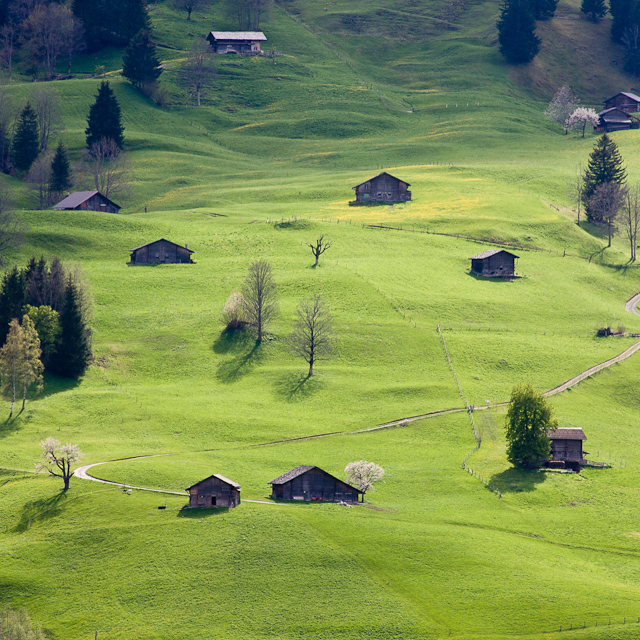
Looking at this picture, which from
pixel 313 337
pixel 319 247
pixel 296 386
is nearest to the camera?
pixel 296 386

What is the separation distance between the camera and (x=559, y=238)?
15300cm

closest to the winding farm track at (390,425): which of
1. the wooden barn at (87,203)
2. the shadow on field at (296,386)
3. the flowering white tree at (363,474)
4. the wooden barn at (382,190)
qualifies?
the flowering white tree at (363,474)

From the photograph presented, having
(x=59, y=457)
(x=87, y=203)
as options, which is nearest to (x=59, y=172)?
(x=87, y=203)

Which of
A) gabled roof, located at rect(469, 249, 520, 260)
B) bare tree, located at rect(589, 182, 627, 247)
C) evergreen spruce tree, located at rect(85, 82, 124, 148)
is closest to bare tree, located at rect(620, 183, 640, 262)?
bare tree, located at rect(589, 182, 627, 247)

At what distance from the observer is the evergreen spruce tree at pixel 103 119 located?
18538 cm

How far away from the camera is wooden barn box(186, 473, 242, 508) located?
233ft

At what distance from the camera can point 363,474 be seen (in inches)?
3022

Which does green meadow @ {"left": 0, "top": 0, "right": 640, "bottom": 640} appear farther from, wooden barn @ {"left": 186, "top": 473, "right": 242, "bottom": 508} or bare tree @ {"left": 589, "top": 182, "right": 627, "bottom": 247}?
bare tree @ {"left": 589, "top": 182, "right": 627, "bottom": 247}

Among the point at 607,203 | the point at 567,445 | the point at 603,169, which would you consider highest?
the point at 603,169

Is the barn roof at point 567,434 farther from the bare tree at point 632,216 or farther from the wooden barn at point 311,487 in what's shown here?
the bare tree at point 632,216

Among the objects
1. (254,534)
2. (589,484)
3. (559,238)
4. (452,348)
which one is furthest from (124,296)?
(559,238)

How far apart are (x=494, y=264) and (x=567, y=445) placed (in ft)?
175

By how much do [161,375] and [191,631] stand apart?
153 ft

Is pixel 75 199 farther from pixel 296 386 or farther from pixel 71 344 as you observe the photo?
pixel 296 386
